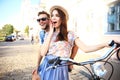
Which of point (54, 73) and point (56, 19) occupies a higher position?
point (56, 19)

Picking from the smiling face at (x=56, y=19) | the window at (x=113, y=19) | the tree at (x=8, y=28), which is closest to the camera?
the smiling face at (x=56, y=19)

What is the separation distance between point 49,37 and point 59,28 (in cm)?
4

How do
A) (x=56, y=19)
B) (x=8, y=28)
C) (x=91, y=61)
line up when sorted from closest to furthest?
1. (x=91, y=61)
2. (x=56, y=19)
3. (x=8, y=28)

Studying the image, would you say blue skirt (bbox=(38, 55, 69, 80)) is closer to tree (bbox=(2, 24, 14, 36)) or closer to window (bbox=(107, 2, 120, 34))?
tree (bbox=(2, 24, 14, 36))

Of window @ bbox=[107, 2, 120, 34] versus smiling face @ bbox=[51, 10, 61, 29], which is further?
window @ bbox=[107, 2, 120, 34]

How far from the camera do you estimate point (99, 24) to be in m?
2.67

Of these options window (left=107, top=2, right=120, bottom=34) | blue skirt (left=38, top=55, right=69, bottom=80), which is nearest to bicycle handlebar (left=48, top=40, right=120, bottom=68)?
blue skirt (left=38, top=55, right=69, bottom=80)

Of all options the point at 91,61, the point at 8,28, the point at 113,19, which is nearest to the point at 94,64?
the point at 91,61

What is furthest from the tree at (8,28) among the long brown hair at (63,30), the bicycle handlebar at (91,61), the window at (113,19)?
the window at (113,19)

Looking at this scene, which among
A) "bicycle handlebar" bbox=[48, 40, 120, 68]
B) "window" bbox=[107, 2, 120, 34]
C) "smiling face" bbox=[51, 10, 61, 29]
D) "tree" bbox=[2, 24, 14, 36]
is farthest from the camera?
"window" bbox=[107, 2, 120, 34]

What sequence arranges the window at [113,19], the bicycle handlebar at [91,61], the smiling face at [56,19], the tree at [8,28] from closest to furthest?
the bicycle handlebar at [91,61]
the smiling face at [56,19]
the tree at [8,28]
the window at [113,19]

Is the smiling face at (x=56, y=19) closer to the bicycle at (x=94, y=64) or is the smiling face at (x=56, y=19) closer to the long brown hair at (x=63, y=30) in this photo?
the long brown hair at (x=63, y=30)

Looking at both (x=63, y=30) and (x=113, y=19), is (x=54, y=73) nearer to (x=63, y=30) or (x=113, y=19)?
(x=63, y=30)

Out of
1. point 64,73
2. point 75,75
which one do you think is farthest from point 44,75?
point 75,75
